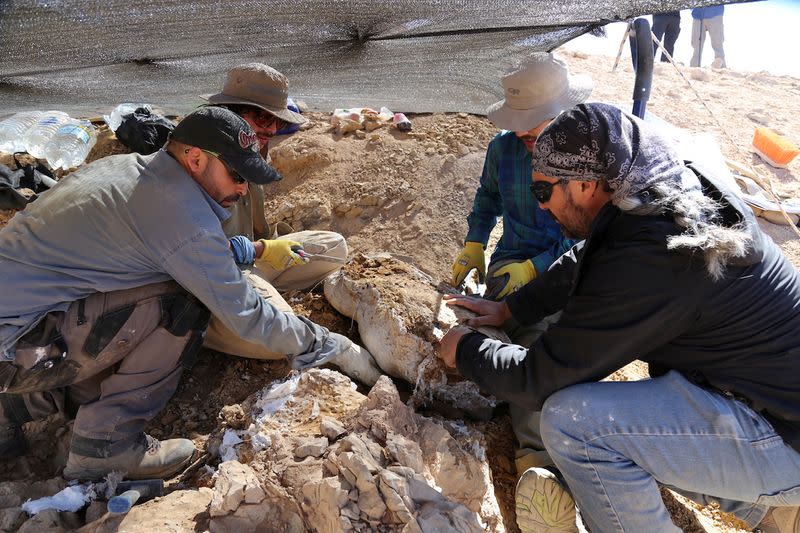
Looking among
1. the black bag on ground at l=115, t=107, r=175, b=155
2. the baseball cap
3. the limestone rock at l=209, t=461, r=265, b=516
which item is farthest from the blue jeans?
the black bag on ground at l=115, t=107, r=175, b=155

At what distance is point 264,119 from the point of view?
2926mm

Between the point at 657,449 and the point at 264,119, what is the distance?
7.24 ft

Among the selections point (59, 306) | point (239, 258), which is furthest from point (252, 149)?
point (59, 306)

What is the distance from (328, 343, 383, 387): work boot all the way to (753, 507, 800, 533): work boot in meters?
1.54

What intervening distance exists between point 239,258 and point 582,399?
159 centimetres

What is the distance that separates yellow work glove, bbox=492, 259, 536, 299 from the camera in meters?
2.87

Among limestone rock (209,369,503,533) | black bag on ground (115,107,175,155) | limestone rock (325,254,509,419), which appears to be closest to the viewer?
limestone rock (209,369,503,533)

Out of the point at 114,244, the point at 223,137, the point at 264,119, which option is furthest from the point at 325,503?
the point at 264,119

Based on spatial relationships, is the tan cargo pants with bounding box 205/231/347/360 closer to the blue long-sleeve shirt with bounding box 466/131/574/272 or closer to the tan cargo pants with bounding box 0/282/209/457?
the tan cargo pants with bounding box 0/282/209/457

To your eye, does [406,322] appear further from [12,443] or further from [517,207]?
[12,443]

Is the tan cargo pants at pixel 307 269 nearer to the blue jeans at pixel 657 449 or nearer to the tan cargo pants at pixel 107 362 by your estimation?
the tan cargo pants at pixel 107 362

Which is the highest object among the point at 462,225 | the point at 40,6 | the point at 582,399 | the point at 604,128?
the point at 40,6

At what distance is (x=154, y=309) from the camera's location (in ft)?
7.40

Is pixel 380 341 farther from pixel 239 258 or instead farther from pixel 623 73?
pixel 623 73
